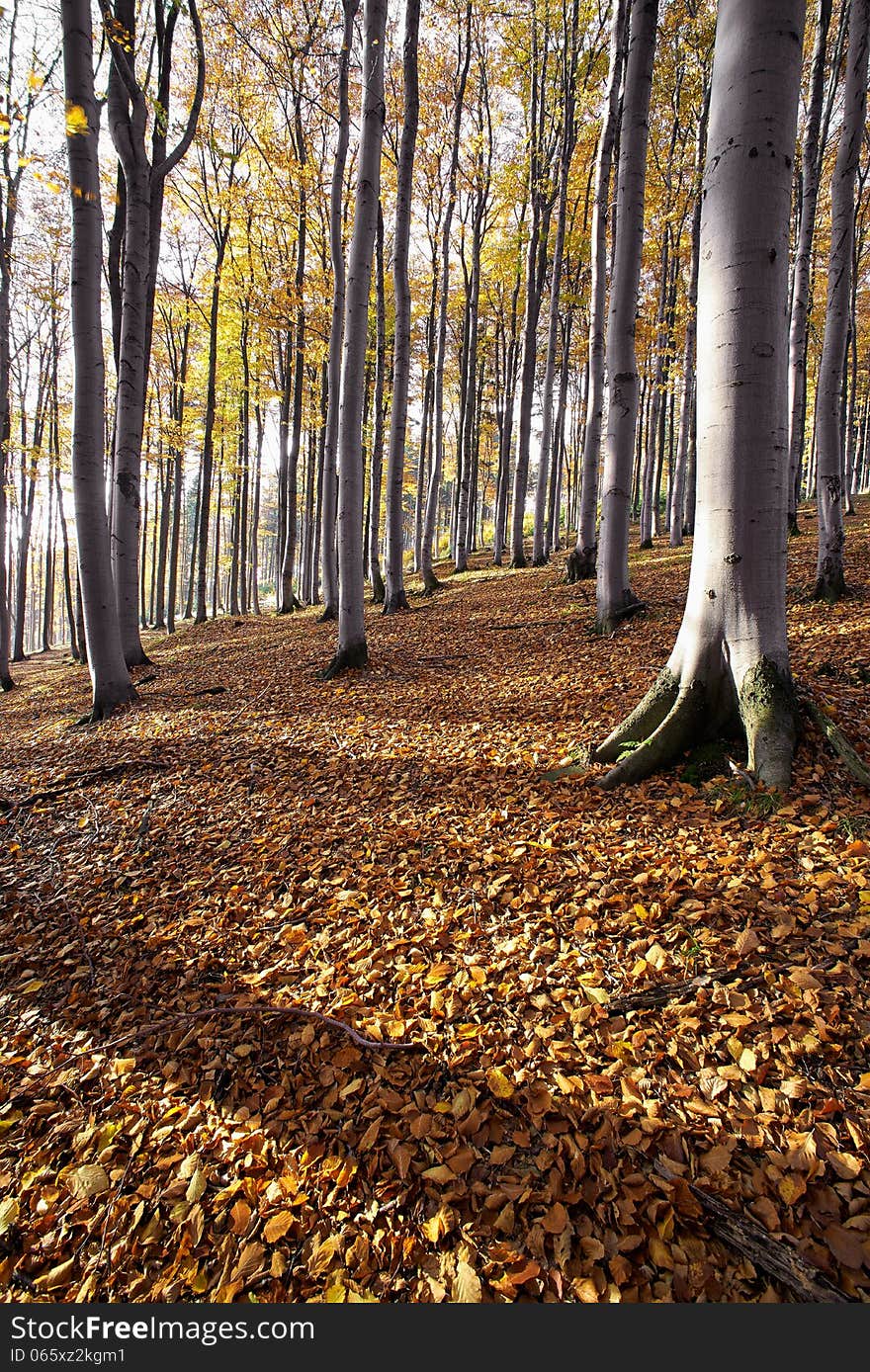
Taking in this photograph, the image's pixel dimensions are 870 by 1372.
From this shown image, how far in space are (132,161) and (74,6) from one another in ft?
9.76

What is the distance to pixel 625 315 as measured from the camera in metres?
6.57

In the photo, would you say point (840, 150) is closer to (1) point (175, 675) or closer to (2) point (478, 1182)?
(2) point (478, 1182)

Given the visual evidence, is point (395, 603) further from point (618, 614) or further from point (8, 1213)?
point (8, 1213)

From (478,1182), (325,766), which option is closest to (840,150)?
(325,766)

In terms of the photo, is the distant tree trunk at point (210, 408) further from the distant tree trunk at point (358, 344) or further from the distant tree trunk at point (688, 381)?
the distant tree trunk at point (688, 381)

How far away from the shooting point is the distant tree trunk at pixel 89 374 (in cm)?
598

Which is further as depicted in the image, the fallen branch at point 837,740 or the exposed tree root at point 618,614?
the exposed tree root at point 618,614

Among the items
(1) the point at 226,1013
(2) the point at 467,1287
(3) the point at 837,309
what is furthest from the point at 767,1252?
(3) the point at 837,309

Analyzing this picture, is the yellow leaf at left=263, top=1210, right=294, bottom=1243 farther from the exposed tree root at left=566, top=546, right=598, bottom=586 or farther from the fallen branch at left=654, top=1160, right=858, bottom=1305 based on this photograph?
the exposed tree root at left=566, top=546, right=598, bottom=586

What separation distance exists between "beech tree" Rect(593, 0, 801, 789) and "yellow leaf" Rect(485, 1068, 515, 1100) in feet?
7.34

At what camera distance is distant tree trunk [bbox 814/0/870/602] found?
20.8 ft

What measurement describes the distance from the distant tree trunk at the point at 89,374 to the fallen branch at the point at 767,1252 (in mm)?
7864

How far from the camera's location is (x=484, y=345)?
71.7 feet

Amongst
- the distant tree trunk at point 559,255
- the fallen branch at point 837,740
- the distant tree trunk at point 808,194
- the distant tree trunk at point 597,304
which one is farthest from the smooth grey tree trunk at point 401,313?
the fallen branch at point 837,740
